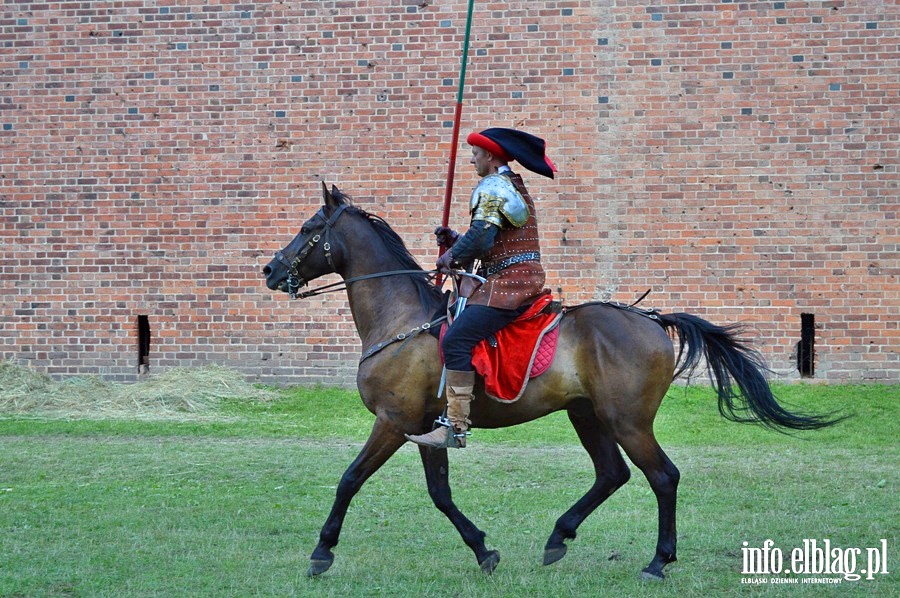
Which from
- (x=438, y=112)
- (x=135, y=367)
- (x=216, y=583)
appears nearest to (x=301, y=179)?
(x=438, y=112)

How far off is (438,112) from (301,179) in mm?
1918

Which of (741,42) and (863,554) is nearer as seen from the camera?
(863,554)

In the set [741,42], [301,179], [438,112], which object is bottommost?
[301,179]

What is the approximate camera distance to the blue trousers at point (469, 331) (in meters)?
5.78

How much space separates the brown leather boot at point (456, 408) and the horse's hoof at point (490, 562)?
690 millimetres

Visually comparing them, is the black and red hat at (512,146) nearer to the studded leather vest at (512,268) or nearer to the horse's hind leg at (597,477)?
the studded leather vest at (512,268)

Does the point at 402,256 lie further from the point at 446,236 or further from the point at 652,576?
the point at 652,576

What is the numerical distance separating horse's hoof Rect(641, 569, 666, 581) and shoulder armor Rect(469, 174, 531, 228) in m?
2.11

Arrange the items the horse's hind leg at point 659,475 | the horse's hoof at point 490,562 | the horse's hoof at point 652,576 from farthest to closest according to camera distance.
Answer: the horse's hoof at point 490,562, the horse's hind leg at point 659,475, the horse's hoof at point 652,576

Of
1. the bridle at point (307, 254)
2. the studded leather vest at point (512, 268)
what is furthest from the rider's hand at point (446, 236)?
the studded leather vest at point (512, 268)

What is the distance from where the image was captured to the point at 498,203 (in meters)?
5.83

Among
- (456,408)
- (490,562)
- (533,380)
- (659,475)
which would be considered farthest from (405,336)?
(659,475)

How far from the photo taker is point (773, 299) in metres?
12.0

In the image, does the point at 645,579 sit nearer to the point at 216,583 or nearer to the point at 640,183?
the point at 216,583
